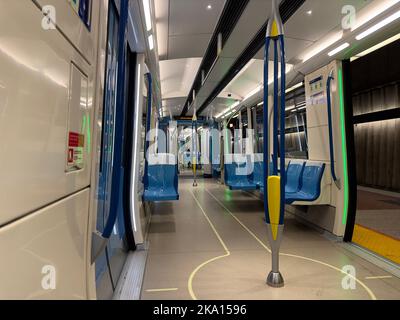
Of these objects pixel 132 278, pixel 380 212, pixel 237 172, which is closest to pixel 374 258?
pixel 132 278

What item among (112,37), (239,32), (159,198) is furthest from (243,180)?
(112,37)

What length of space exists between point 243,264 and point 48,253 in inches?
114

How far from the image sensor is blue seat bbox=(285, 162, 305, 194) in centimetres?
556

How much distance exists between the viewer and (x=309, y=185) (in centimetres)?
507

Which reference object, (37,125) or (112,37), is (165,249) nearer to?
(112,37)

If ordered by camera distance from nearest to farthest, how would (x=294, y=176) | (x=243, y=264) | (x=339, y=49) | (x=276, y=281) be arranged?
1. (x=276, y=281)
2. (x=243, y=264)
3. (x=339, y=49)
4. (x=294, y=176)

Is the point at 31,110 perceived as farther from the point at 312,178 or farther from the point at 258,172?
the point at 258,172

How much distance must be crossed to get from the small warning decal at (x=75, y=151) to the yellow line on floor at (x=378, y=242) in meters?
3.81

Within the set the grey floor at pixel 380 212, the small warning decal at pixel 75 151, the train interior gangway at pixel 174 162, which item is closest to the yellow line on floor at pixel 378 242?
the train interior gangway at pixel 174 162

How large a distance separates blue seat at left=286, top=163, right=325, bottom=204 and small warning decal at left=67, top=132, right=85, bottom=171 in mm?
3944

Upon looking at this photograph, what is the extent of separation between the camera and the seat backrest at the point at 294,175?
5.56m

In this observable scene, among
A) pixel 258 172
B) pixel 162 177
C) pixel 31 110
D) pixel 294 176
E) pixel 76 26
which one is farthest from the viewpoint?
pixel 258 172

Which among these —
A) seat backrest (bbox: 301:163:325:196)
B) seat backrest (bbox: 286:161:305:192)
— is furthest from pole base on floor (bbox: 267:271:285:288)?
seat backrest (bbox: 286:161:305:192)

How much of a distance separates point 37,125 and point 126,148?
310cm
